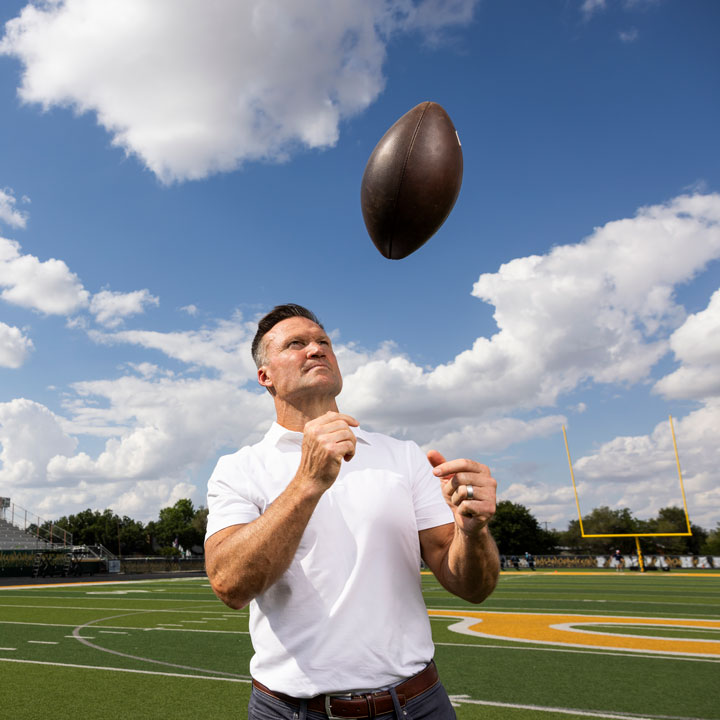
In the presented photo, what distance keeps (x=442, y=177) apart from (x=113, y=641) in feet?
27.1

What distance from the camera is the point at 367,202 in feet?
8.96

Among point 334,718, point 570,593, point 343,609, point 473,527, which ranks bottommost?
point 570,593

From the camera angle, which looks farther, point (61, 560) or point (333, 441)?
point (61, 560)

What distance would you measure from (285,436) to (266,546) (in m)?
0.42

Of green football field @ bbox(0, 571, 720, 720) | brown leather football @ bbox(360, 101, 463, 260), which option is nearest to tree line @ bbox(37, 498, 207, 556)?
green football field @ bbox(0, 571, 720, 720)

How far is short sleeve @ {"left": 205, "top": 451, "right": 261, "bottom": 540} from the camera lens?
5.95 ft

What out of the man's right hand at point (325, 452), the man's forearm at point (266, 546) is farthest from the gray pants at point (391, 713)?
the man's right hand at point (325, 452)

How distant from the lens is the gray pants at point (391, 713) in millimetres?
1655

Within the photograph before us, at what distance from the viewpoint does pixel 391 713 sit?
1654mm

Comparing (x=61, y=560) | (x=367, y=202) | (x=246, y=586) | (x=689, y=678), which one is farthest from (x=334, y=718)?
(x=61, y=560)

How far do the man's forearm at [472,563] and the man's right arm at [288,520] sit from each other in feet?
1.43

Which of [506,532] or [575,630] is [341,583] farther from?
[506,532]

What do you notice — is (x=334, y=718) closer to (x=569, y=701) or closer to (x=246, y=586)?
(x=246, y=586)

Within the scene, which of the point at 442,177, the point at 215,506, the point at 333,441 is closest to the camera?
the point at 333,441
